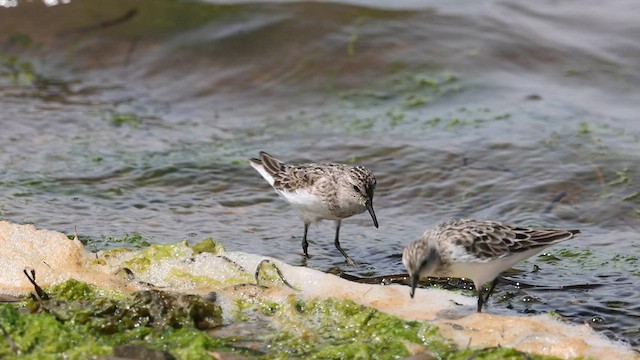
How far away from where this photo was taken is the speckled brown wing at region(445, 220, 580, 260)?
18.6 ft

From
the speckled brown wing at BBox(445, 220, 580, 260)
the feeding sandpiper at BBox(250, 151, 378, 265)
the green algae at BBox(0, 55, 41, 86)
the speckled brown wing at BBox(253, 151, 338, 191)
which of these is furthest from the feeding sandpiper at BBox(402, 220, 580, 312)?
the green algae at BBox(0, 55, 41, 86)

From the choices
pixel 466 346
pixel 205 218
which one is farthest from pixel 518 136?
pixel 466 346

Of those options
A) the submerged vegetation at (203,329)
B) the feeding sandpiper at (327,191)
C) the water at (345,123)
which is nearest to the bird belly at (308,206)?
the feeding sandpiper at (327,191)

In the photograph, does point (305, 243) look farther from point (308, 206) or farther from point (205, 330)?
point (205, 330)

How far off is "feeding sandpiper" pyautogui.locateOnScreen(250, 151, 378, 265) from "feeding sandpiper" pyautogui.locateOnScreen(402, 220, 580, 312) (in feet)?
4.18

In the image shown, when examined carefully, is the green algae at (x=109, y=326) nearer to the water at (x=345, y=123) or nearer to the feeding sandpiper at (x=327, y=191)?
the water at (x=345, y=123)

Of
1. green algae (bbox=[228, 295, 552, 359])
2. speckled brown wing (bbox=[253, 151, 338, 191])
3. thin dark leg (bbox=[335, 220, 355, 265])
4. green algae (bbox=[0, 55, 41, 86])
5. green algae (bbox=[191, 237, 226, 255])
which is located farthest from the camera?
green algae (bbox=[0, 55, 41, 86])

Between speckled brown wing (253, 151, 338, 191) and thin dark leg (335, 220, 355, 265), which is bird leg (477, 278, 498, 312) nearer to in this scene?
thin dark leg (335, 220, 355, 265)

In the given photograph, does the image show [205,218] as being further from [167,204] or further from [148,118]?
[148,118]

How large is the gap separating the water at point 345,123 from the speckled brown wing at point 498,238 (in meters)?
0.46

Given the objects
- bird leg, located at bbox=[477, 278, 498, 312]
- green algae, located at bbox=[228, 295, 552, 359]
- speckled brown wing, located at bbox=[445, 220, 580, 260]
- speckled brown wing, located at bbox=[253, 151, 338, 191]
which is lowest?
bird leg, located at bbox=[477, 278, 498, 312]

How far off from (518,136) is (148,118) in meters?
3.89

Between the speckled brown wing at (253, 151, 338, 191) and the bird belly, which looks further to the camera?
the speckled brown wing at (253, 151, 338, 191)

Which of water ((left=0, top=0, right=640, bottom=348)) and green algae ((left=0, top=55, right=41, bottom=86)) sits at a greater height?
green algae ((left=0, top=55, right=41, bottom=86))
